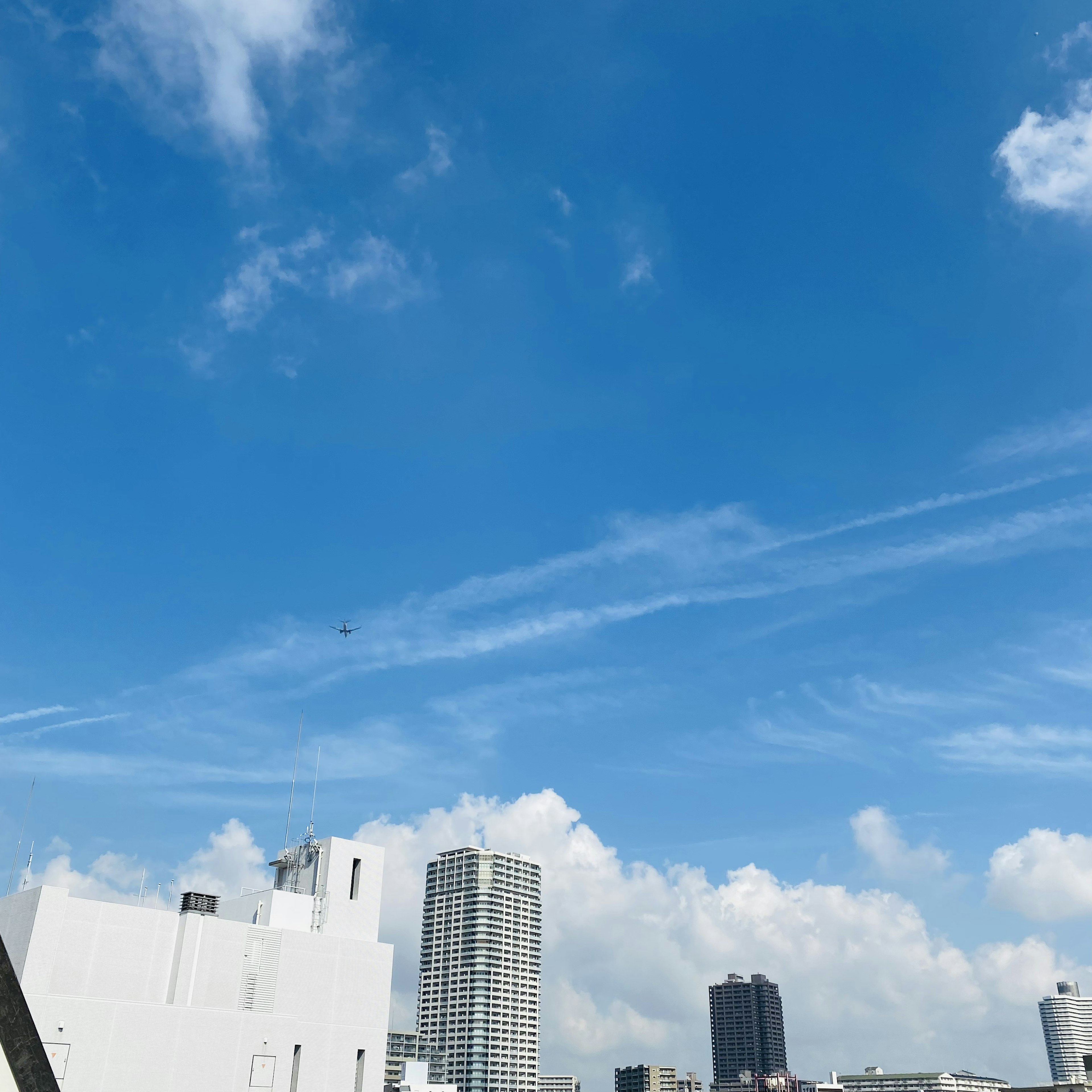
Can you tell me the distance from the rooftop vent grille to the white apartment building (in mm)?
266

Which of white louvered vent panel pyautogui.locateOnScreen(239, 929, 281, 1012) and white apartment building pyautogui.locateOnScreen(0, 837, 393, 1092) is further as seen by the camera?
white louvered vent panel pyautogui.locateOnScreen(239, 929, 281, 1012)

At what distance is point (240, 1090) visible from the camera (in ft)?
285

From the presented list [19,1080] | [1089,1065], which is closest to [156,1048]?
[19,1080]

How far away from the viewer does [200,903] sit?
98.4 metres

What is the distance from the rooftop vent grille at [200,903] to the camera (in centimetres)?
9725

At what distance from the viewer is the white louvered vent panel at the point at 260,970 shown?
305 feet

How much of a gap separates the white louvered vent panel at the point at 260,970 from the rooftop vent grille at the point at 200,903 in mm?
5821

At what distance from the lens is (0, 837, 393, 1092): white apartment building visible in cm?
8075

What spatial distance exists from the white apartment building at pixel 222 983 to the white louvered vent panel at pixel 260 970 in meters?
0.11

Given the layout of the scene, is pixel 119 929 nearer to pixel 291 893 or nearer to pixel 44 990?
pixel 44 990

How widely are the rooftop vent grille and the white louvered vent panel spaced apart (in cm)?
582

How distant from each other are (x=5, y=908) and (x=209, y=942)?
→ 18.4 metres

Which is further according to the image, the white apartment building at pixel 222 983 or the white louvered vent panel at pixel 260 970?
the white louvered vent panel at pixel 260 970

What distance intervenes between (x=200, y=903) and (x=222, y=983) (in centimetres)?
873
